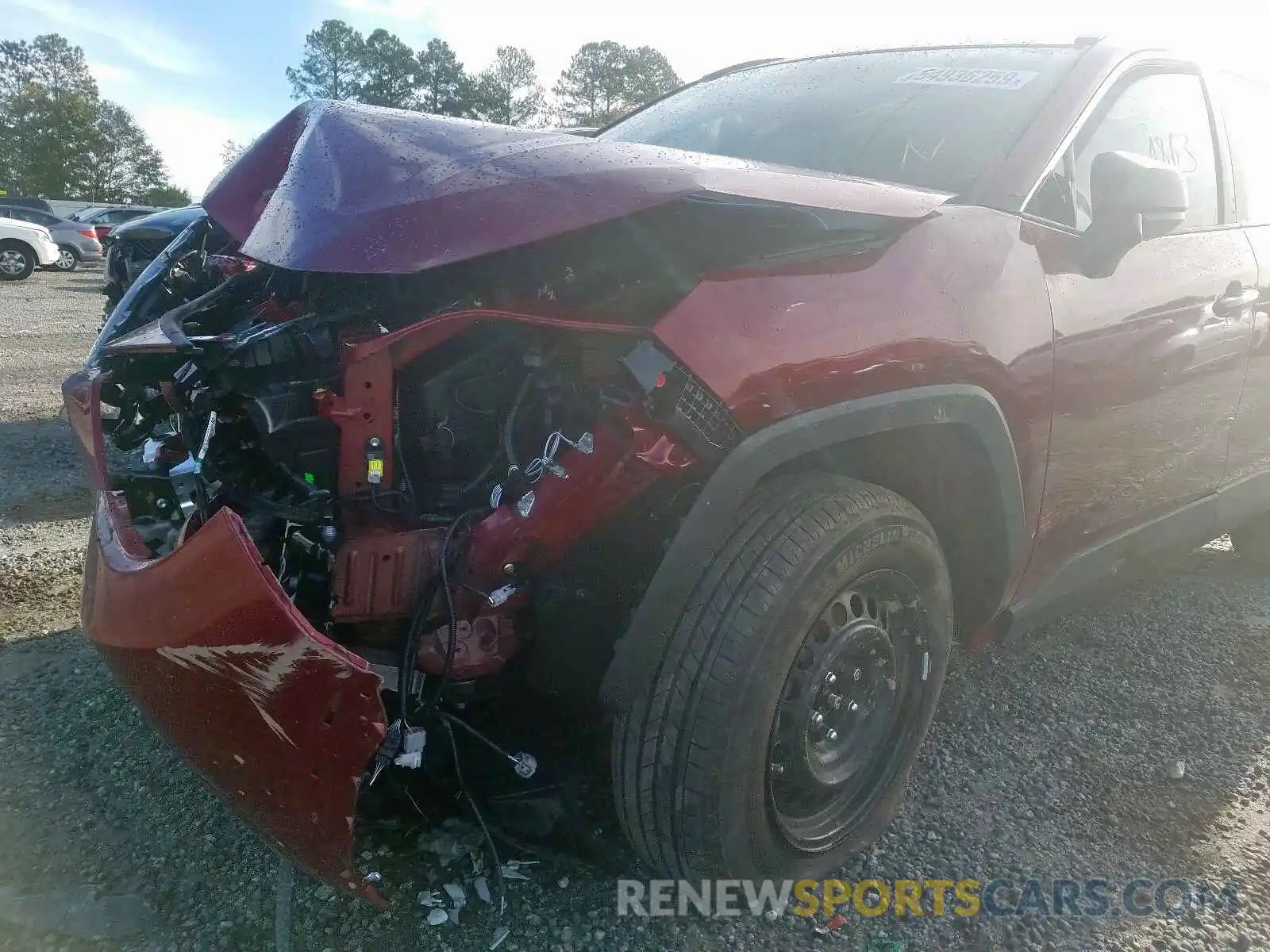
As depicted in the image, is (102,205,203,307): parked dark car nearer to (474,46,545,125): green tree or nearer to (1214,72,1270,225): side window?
(1214,72,1270,225): side window

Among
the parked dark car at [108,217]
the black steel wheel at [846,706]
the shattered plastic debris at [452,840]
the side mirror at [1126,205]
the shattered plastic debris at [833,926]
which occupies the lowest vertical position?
the shattered plastic debris at [833,926]

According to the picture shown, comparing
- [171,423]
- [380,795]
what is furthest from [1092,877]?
[171,423]

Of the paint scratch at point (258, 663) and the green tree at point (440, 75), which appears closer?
the paint scratch at point (258, 663)

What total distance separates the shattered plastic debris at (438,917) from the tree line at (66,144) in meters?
54.0

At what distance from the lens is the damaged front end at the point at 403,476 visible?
151 centimetres

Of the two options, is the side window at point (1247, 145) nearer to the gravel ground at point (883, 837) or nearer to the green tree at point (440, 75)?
the gravel ground at point (883, 837)

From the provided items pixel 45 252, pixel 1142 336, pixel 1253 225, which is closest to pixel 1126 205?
pixel 1142 336

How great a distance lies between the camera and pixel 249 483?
1.96 metres

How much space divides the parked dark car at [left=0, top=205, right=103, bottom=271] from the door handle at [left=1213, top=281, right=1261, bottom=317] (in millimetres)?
23341

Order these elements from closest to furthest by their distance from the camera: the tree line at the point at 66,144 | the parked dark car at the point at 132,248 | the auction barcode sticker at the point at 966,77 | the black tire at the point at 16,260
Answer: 1. the auction barcode sticker at the point at 966,77
2. the parked dark car at the point at 132,248
3. the black tire at the point at 16,260
4. the tree line at the point at 66,144

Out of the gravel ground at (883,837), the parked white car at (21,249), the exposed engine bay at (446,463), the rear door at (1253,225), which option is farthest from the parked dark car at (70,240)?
the rear door at (1253,225)

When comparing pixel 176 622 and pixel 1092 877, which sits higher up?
pixel 176 622

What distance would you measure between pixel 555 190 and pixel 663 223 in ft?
0.79

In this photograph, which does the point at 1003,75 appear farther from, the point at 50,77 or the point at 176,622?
the point at 50,77
